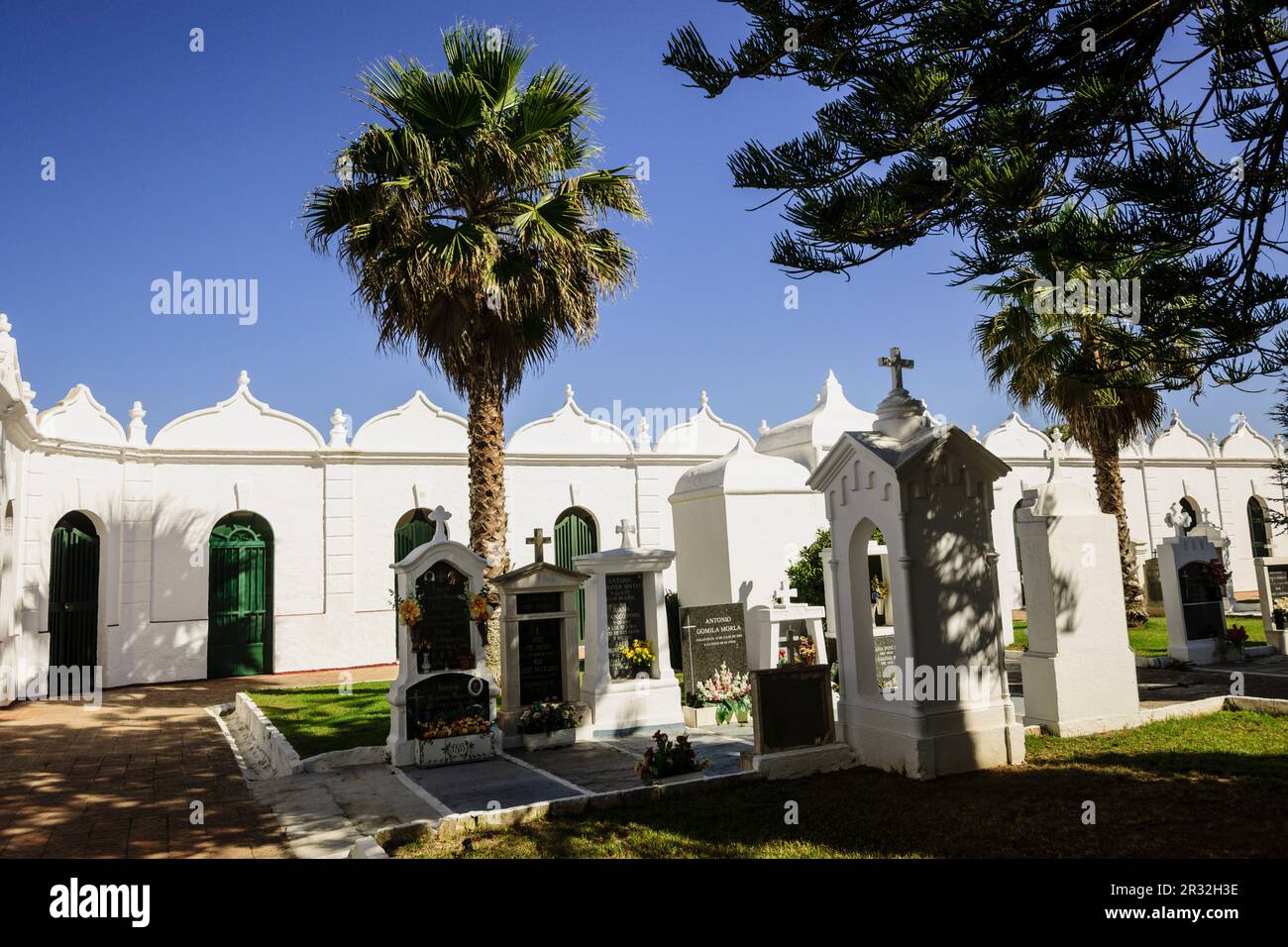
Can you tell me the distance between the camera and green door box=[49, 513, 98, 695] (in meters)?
15.9

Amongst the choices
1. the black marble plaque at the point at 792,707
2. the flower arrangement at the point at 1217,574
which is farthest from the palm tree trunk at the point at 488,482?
the flower arrangement at the point at 1217,574

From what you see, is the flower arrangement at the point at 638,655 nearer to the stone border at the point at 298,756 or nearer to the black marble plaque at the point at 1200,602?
the stone border at the point at 298,756

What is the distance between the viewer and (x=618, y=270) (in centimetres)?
1291

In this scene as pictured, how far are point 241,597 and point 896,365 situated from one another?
49.2 ft

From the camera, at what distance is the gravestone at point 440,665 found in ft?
31.4

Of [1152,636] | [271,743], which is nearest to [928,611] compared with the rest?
[271,743]

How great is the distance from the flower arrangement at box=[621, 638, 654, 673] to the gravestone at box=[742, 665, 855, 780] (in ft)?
11.4

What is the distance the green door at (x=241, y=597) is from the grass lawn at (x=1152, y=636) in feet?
50.5

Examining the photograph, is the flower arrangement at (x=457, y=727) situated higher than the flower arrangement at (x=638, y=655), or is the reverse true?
the flower arrangement at (x=638, y=655)

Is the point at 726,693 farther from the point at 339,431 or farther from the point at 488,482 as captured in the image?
the point at 339,431

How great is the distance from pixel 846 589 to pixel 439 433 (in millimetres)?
13446

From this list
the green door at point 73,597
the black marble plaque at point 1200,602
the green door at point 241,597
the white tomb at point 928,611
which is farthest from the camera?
the green door at point 241,597

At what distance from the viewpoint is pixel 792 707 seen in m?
7.99
